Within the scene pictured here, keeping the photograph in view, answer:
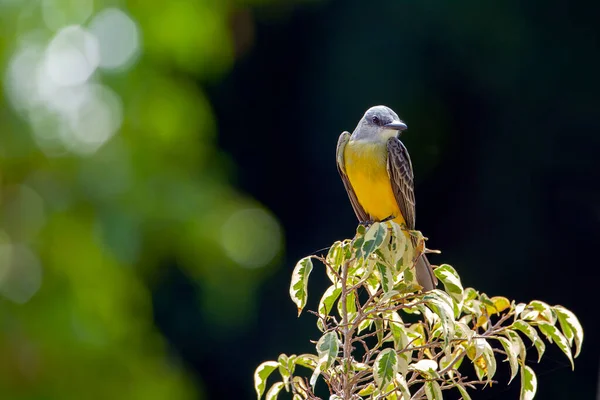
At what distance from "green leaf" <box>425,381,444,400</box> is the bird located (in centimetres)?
126

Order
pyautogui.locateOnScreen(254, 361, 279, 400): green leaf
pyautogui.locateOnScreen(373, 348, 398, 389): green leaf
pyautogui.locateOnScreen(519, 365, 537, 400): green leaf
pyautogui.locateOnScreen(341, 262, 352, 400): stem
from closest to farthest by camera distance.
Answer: pyautogui.locateOnScreen(373, 348, 398, 389): green leaf → pyautogui.locateOnScreen(341, 262, 352, 400): stem → pyautogui.locateOnScreen(519, 365, 537, 400): green leaf → pyautogui.locateOnScreen(254, 361, 279, 400): green leaf

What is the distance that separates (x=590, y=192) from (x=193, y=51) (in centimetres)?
299

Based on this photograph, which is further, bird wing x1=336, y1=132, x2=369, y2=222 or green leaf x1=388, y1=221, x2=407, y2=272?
bird wing x1=336, y1=132, x2=369, y2=222

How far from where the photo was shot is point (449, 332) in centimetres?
176

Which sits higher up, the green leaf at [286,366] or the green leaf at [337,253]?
the green leaf at [337,253]

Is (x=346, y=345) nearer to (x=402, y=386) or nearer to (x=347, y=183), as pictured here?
(x=402, y=386)

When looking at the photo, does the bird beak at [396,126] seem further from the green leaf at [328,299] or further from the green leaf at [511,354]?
the green leaf at [511,354]

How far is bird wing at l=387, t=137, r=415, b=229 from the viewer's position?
10.2 feet

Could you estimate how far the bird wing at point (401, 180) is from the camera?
10.2 ft

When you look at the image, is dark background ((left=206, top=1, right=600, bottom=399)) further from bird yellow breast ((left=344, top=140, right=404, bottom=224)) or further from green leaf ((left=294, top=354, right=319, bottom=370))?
green leaf ((left=294, top=354, right=319, bottom=370))

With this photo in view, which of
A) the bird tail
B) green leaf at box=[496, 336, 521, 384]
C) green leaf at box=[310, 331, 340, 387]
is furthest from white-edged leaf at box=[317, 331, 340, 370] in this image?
the bird tail

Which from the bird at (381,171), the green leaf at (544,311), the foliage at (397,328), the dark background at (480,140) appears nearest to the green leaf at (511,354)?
the foliage at (397,328)

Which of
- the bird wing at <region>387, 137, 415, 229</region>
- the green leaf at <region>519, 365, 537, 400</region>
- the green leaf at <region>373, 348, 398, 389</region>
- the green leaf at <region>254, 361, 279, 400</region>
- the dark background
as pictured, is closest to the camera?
the green leaf at <region>373, 348, 398, 389</region>

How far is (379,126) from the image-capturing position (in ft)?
10.4
